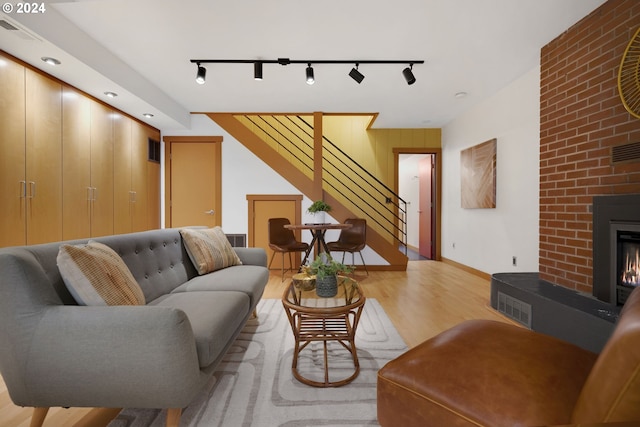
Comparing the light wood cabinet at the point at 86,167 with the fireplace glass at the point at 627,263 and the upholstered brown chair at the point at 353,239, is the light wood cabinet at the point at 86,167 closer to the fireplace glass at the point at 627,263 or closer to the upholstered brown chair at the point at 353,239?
the upholstered brown chair at the point at 353,239

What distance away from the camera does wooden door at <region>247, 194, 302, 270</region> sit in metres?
4.87

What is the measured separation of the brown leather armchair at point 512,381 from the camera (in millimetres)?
588

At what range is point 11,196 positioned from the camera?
254 cm

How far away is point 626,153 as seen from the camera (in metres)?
2.01

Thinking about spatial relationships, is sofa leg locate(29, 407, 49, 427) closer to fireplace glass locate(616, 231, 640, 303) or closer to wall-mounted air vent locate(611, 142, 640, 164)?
fireplace glass locate(616, 231, 640, 303)

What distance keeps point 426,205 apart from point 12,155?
6.33m

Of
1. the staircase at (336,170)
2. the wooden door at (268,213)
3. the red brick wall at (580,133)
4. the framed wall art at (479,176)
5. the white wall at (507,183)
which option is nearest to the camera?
the red brick wall at (580,133)

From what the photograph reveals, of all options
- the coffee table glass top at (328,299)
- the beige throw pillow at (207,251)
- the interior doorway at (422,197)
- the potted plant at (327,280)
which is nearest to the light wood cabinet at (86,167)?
the beige throw pillow at (207,251)

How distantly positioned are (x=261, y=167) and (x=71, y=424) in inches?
156

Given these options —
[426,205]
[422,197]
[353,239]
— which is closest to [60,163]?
[353,239]

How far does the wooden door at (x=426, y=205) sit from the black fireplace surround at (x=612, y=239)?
3.62m

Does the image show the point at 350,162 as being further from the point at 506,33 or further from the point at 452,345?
the point at 452,345

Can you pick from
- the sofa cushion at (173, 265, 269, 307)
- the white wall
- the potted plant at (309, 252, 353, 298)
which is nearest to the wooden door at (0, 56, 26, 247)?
the sofa cushion at (173, 265, 269, 307)

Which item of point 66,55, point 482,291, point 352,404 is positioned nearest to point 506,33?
point 482,291
